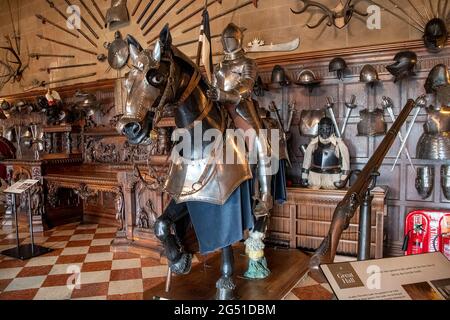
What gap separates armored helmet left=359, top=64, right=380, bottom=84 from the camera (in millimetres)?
3873

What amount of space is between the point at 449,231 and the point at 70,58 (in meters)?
7.02

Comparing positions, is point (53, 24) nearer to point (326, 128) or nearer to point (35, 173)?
point (35, 173)

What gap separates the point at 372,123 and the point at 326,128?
0.52 m

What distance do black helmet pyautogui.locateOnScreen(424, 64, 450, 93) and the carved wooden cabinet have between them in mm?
1199

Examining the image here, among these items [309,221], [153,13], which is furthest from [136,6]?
[309,221]

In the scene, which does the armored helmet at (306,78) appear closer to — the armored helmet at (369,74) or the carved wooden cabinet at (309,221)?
the armored helmet at (369,74)

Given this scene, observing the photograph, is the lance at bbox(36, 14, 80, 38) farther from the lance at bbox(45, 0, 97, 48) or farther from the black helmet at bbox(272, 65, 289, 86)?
the black helmet at bbox(272, 65, 289, 86)

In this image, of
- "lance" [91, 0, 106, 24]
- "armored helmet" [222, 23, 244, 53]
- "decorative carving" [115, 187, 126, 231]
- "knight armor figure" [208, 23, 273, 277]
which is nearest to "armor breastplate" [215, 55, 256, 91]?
"knight armor figure" [208, 23, 273, 277]

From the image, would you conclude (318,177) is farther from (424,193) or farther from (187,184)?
(187,184)

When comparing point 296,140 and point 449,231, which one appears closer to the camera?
point 449,231

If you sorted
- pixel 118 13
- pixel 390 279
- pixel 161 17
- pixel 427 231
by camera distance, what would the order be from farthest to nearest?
pixel 118 13
pixel 161 17
pixel 427 231
pixel 390 279

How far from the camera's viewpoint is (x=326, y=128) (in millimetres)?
4086
